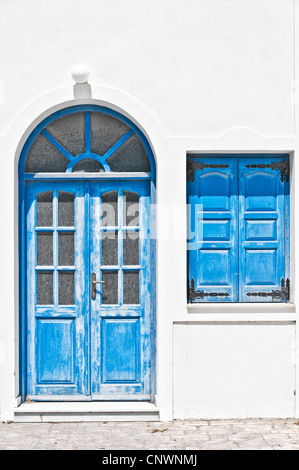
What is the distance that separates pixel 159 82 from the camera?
5.79 m

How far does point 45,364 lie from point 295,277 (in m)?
2.71

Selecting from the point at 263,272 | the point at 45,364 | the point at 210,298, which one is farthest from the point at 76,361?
the point at 263,272

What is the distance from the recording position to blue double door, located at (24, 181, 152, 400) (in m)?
5.97

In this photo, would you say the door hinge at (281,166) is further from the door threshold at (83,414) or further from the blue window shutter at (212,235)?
the door threshold at (83,414)

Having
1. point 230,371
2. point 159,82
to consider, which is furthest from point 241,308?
point 159,82

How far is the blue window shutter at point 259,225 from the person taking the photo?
5.96 metres

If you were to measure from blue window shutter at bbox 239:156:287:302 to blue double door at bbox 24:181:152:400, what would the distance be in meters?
1.01

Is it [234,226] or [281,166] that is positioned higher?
[281,166]

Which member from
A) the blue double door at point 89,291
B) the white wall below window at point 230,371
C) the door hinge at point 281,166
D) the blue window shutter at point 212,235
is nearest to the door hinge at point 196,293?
the blue window shutter at point 212,235

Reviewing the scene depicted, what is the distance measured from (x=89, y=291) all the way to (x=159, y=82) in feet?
7.34

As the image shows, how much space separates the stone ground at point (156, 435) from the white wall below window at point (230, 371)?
0.14m

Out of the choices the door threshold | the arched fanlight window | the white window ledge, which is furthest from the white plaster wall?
the arched fanlight window

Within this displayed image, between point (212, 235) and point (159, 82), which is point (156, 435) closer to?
point (212, 235)

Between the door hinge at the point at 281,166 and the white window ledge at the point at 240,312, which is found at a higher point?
A: the door hinge at the point at 281,166
